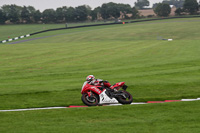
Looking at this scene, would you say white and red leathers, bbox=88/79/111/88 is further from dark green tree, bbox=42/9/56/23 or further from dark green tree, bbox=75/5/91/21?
dark green tree, bbox=42/9/56/23

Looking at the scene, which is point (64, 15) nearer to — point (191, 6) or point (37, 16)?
point (37, 16)

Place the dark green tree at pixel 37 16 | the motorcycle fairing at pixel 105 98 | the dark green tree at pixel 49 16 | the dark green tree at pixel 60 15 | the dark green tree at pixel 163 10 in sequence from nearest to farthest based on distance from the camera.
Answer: the motorcycle fairing at pixel 105 98
the dark green tree at pixel 163 10
the dark green tree at pixel 60 15
the dark green tree at pixel 49 16
the dark green tree at pixel 37 16

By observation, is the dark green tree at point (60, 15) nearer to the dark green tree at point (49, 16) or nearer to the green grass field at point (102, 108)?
the dark green tree at point (49, 16)

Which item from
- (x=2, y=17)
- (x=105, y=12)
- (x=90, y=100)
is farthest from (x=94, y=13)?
(x=90, y=100)

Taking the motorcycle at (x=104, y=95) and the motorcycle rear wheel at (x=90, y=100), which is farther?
the motorcycle rear wheel at (x=90, y=100)

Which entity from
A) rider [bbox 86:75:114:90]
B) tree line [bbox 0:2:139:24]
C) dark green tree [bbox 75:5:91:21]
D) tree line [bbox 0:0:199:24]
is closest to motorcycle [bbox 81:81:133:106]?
rider [bbox 86:75:114:90]

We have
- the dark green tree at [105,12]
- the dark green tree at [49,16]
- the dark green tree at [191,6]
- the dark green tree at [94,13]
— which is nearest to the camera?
the dark green tree at [191,6]

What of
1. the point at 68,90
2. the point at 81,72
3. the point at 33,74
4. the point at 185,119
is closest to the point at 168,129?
the point at 185,119

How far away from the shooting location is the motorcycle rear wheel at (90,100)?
45.0 feet

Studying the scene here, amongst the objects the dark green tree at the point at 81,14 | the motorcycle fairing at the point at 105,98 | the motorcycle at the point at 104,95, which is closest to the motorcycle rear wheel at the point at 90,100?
the motorcycle at the point at 104,95

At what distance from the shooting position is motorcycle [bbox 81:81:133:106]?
1352 cm

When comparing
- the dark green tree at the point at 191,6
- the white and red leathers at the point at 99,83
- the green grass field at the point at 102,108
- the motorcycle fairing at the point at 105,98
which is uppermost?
the dark green tree at the point at 191,6

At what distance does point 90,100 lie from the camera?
1378 cm

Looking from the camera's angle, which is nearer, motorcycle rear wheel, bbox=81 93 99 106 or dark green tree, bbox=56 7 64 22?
motorcycle rear wheel, bbox=81 93 99 106
